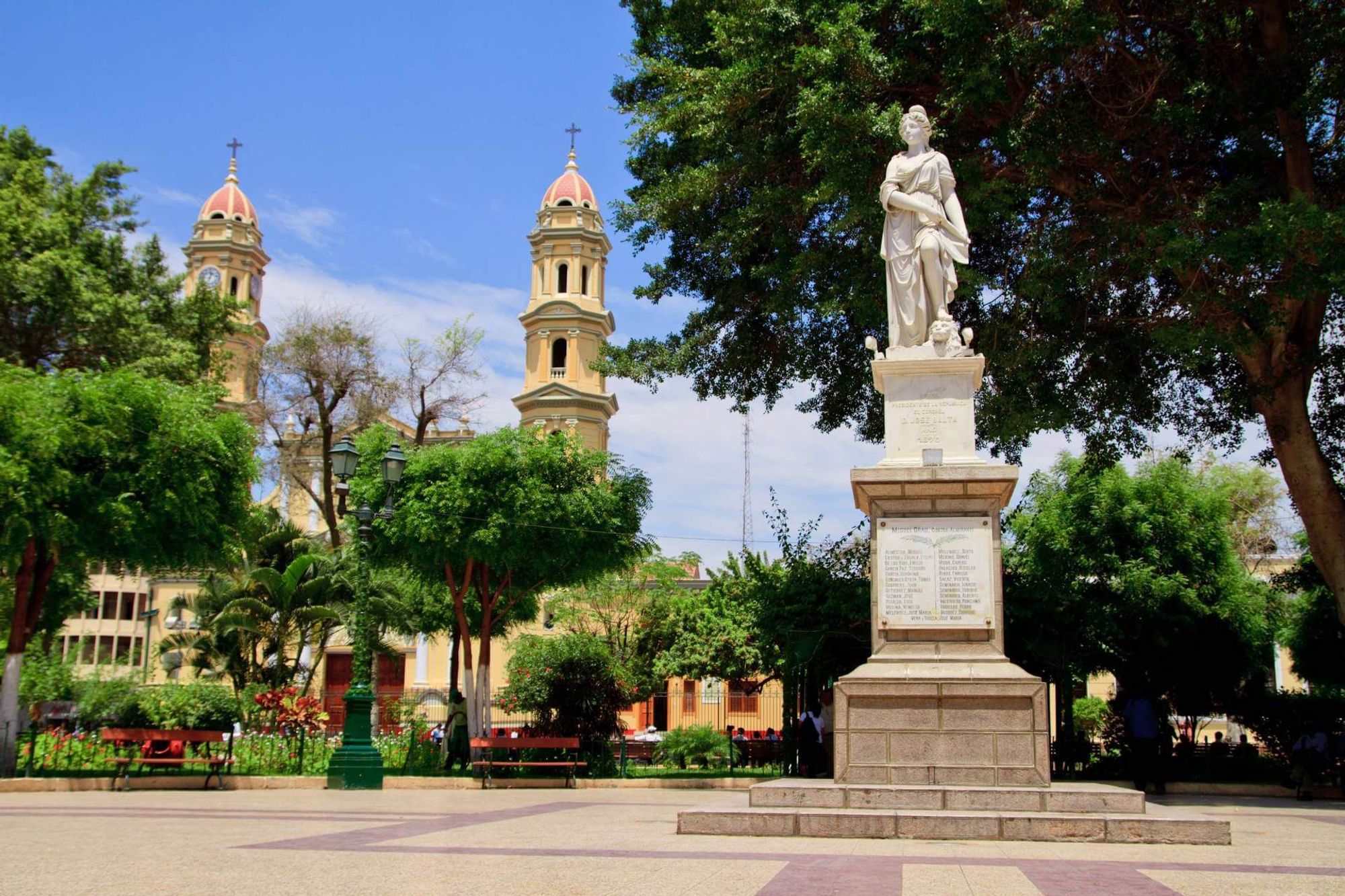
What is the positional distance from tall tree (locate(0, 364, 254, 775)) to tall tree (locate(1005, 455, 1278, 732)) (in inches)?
525

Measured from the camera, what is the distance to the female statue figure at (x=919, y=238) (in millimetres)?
10938

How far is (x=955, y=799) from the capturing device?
28.6ft

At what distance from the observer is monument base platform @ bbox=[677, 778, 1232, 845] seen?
324 inches

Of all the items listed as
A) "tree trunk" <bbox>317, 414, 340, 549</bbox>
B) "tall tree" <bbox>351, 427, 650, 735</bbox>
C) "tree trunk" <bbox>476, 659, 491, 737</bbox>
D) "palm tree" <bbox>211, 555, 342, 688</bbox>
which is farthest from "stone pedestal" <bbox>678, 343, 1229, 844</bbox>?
"tree trunk" <bbox>317, 414, 340, 549</bbox>

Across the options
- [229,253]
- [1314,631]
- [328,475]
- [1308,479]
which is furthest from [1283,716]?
[229,253]

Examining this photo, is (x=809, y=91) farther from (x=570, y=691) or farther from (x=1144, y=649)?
(x=1144, y=649)

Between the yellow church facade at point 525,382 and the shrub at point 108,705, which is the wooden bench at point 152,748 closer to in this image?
the shrub at point 108,705

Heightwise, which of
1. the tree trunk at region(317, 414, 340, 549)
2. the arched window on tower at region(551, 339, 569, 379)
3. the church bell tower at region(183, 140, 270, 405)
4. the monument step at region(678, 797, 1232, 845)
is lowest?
the monument step at region(678, 797, 1232, 845)

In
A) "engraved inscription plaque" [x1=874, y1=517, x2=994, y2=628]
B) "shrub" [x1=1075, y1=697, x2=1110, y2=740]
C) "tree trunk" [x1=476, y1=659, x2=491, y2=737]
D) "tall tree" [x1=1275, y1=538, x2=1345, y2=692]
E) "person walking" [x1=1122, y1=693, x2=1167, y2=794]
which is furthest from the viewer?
"shrub" [x1=1075, y1=697, x2=1110, y2=740]

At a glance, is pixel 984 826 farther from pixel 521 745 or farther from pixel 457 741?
pixel 457 741

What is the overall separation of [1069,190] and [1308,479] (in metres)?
5.23

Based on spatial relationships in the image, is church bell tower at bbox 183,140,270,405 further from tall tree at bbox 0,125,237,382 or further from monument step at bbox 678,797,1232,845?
monument step at bbox 678,797,1232,845

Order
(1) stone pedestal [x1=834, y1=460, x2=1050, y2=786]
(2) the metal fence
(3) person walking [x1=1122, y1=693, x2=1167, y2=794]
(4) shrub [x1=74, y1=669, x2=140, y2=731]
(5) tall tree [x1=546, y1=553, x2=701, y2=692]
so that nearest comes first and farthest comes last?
1. (1) stone pedestal [x1=834, y1=460, x2=1050, y2=786]
2. (3) person walking [x1=1122, y1=693, x2=1167, y2=794]
3. (4) shrub [x1=74, y1=669, x2=140, y2=731]
4. (5) tall tree [x1=546, y1=553, x2=701, y2=692]
5. (2) the metal fence

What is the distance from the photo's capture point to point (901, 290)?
11.0 meters
